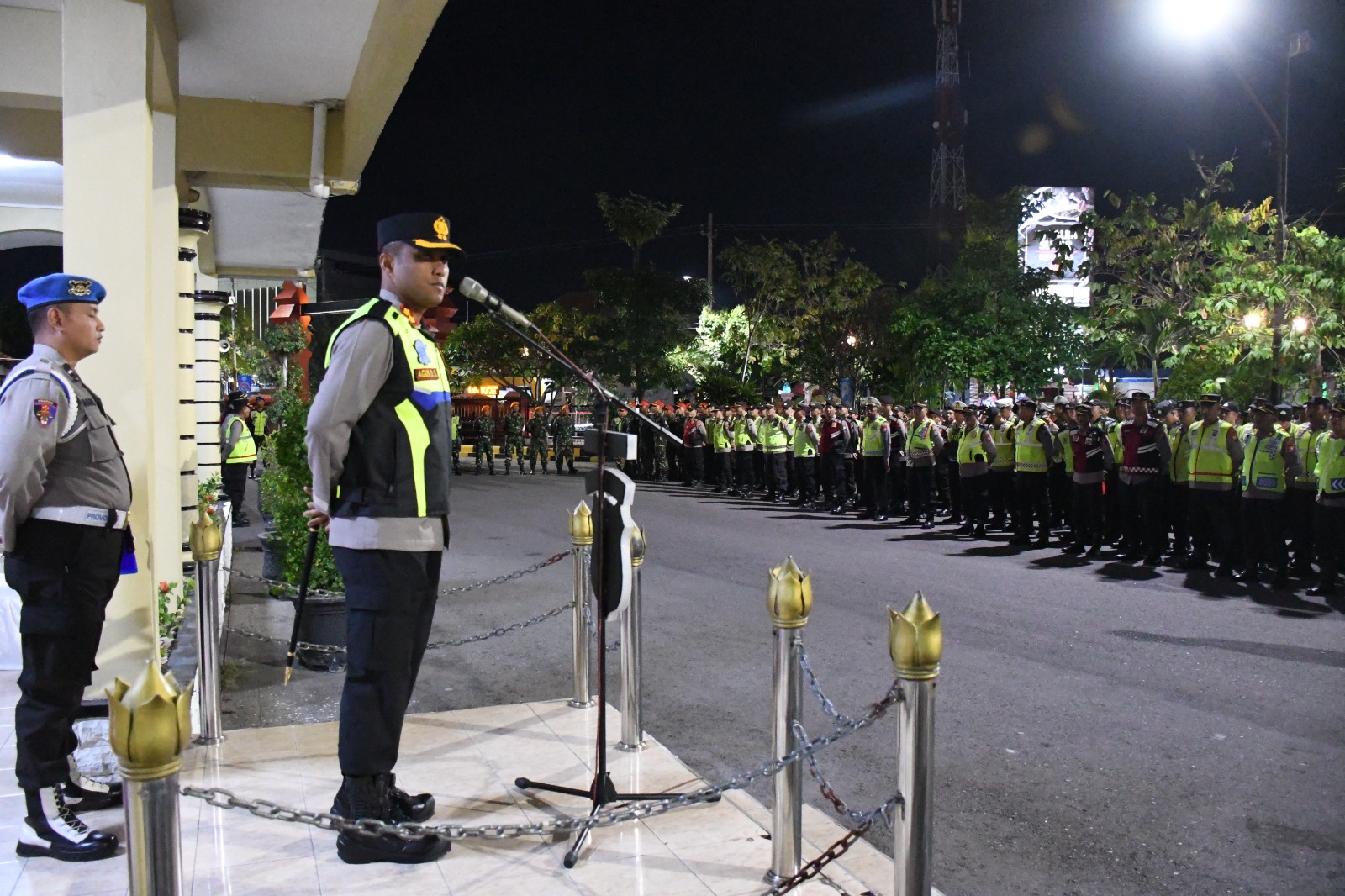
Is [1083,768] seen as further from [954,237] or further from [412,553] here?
[954,237]

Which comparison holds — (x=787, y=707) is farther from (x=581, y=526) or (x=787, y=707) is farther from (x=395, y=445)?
(x=581, y=526)

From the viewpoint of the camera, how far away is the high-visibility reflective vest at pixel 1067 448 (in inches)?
531

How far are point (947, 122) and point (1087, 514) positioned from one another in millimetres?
A: 44669

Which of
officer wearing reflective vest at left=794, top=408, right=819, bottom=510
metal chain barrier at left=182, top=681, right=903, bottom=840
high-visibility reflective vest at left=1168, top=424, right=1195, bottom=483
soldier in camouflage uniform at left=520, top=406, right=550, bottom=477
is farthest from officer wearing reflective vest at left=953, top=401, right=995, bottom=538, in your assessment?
soldier in camouflage uniform at left=520, top=406, right=550, bottom=477

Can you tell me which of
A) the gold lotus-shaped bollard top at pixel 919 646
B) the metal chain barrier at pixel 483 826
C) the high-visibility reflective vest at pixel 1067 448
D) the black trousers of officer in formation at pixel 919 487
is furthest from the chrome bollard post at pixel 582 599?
the black trousers of officer in formation at pixel 919 487

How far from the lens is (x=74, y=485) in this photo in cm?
367

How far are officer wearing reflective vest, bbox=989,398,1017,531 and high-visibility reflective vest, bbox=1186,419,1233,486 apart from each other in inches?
107

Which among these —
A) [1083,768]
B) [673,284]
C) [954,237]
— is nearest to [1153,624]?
[1083,768]

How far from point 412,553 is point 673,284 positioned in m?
27.7

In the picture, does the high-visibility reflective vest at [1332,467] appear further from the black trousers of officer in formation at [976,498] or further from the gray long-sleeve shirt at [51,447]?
the gray long-sleeve shirt at [51,447]

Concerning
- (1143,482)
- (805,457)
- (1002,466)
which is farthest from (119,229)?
(805,457)

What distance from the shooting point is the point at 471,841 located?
3.98 meters

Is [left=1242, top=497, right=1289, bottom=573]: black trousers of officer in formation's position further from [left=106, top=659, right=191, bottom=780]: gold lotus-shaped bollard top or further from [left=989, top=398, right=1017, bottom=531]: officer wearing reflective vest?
[left=106, top=659, right=191, bottom=780]: gold lotus-shaped bollard top

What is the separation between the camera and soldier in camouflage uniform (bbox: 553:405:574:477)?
27844mm
